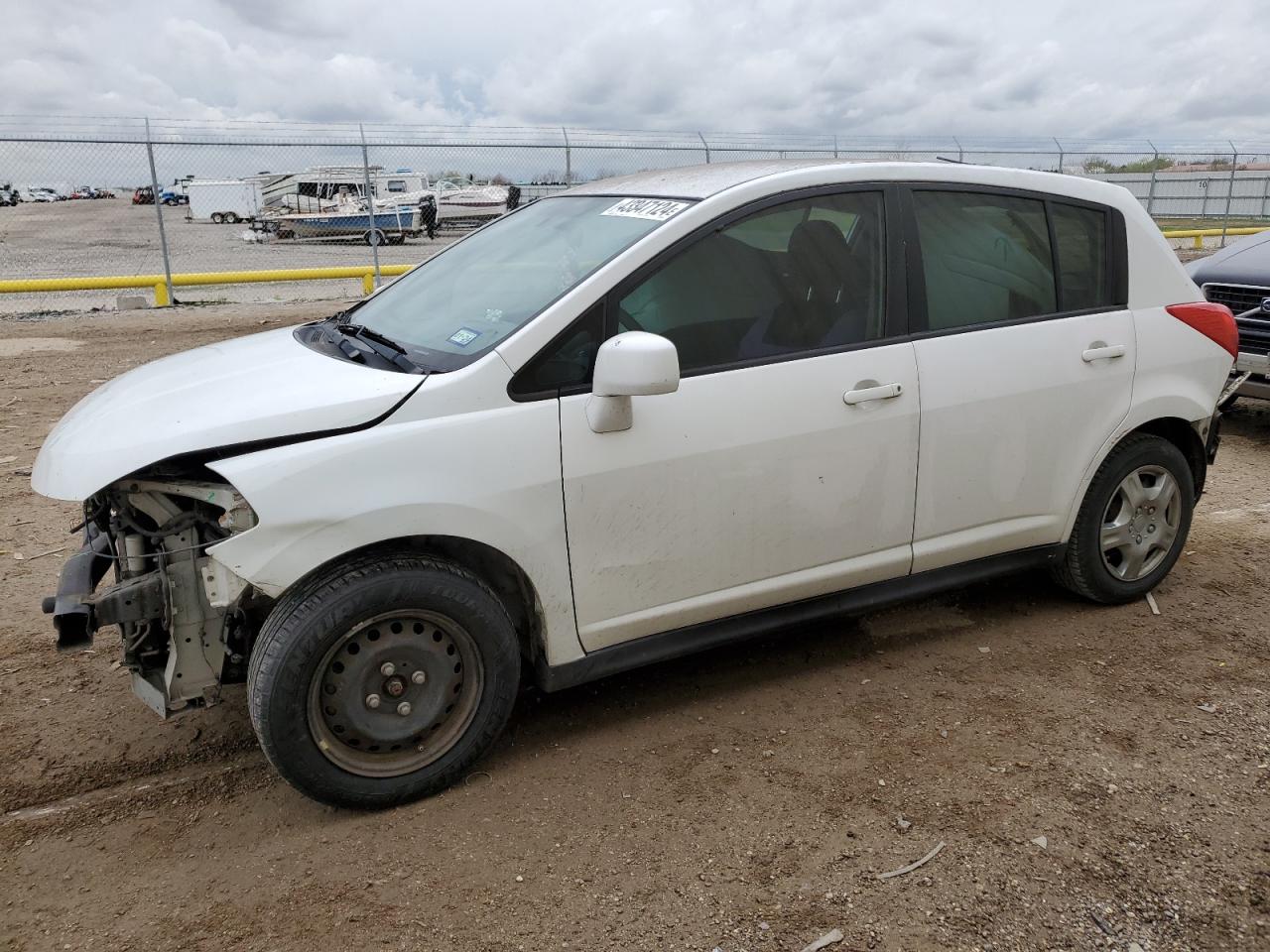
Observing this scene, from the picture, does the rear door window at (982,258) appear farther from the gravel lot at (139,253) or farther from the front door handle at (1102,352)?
the gravel lot at (139,253)

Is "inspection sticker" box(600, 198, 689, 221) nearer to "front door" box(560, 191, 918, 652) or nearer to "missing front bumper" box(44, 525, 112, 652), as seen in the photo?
"front door" box(560, 191, 918, 652)

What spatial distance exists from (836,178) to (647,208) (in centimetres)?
68

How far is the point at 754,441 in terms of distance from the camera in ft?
10.5

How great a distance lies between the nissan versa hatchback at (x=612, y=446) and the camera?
9.07 feet

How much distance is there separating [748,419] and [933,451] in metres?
0.80

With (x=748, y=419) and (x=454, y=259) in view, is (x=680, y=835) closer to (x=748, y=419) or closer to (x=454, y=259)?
(x=748, y=419)

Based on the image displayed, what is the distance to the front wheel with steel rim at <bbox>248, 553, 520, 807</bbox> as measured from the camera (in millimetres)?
2717

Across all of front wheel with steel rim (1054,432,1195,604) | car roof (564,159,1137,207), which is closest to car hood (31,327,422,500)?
car roof (564,159,1137,207)

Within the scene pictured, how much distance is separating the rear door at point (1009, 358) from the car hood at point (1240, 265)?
13.1ft

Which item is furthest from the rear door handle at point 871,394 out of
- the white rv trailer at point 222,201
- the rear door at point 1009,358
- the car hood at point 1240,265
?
the white rv trailer at point 222,201

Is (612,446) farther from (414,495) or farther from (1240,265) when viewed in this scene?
(1240,265)

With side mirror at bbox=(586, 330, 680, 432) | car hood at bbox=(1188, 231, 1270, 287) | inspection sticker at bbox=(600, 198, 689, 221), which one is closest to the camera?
side mirror at bbox=(586, 330, 680, 432)

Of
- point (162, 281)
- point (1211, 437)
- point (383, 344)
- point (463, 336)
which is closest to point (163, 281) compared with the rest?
point (162, 281)

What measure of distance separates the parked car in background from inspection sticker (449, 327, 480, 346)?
18.1ft
